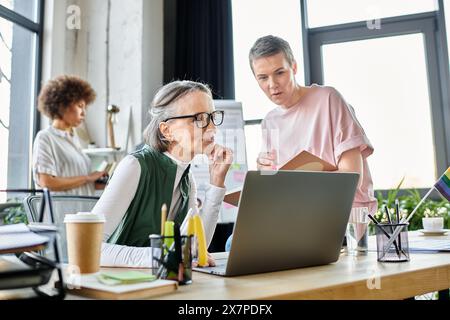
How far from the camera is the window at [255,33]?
401 cm

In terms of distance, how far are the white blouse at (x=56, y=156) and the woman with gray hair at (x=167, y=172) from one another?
56.9 inches

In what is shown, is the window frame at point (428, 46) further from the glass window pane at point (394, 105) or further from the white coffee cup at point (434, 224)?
the white coffee cup at point (434, 224)

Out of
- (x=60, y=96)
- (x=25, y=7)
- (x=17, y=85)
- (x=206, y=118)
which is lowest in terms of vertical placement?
(x=206, y=118)

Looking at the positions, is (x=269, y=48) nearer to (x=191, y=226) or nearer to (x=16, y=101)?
(x=191, y=226)

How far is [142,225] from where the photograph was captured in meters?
1.25

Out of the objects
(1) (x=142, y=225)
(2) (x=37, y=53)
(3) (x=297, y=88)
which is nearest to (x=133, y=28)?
(2) (x=37, y=53)

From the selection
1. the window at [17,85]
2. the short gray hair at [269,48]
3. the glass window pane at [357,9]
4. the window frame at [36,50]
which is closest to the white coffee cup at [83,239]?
the short gray hair at [269,48]

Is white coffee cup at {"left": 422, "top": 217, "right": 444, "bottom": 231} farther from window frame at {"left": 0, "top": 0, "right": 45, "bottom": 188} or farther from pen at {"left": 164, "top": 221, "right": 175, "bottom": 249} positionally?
window frame at {"left": 0, "top": 0, "right": 45, "bottom": 188}

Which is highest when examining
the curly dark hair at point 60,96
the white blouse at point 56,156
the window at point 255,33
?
the window at point 255,33

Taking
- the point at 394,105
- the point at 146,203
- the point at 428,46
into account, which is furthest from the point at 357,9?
the point at 146,203

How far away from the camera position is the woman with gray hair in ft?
3.94

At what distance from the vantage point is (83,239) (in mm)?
823

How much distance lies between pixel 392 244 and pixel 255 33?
335cm

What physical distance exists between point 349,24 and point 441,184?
291 cm
